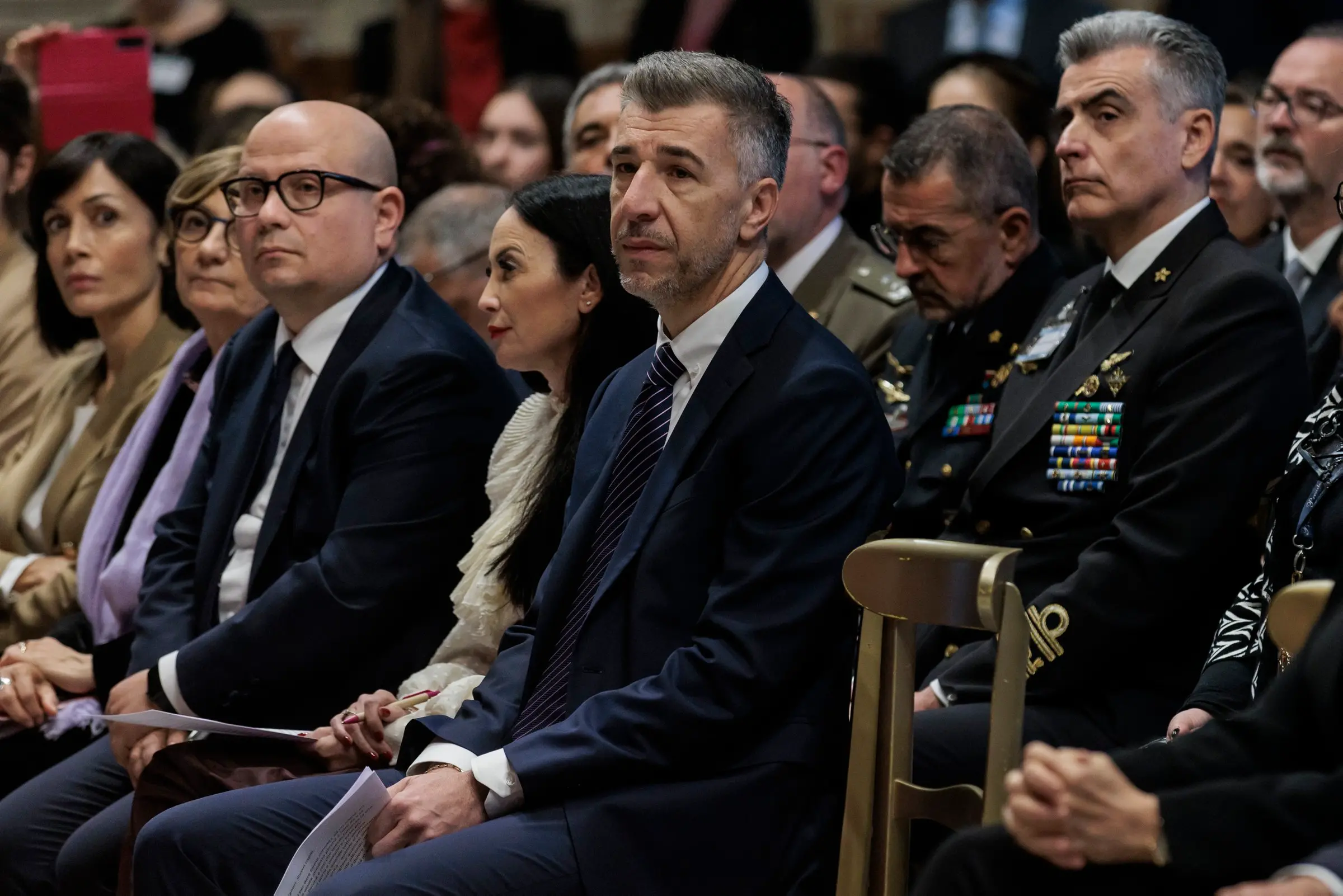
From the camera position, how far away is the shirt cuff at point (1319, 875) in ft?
5.76

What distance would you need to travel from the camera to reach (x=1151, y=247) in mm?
3002

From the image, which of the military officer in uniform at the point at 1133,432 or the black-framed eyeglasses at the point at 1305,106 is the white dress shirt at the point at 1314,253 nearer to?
the black-framed eyeglasses at the point at 1305,106

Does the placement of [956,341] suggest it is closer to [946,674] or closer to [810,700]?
[946,674]

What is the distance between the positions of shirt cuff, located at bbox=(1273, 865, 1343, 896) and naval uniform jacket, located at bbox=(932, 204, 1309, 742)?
0.97m

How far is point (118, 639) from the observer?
364 centimetres

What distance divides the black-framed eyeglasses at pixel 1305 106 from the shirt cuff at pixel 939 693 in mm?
1704

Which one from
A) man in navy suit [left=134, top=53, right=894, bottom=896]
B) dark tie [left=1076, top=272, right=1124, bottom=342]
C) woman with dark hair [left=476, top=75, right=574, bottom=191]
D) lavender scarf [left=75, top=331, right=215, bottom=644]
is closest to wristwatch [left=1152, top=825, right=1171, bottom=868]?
man in navy suit [left=134, top=53, right=894, bottom=896]

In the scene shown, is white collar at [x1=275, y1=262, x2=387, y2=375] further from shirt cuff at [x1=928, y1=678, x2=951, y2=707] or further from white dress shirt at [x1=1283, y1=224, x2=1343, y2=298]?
white dress shirt at [x1=1283, y1=224, x2=1343, y2=298]

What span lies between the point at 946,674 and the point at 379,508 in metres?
1.02

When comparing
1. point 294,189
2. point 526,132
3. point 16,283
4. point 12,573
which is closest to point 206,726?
point 294,189

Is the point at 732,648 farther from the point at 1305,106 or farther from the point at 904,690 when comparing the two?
the point at 1305,106

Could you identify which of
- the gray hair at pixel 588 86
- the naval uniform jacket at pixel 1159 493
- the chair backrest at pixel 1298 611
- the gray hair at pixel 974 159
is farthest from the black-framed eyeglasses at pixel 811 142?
the chair backrest at pixel 1298 611

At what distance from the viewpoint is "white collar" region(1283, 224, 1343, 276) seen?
383cm

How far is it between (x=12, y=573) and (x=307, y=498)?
3.73 feet
